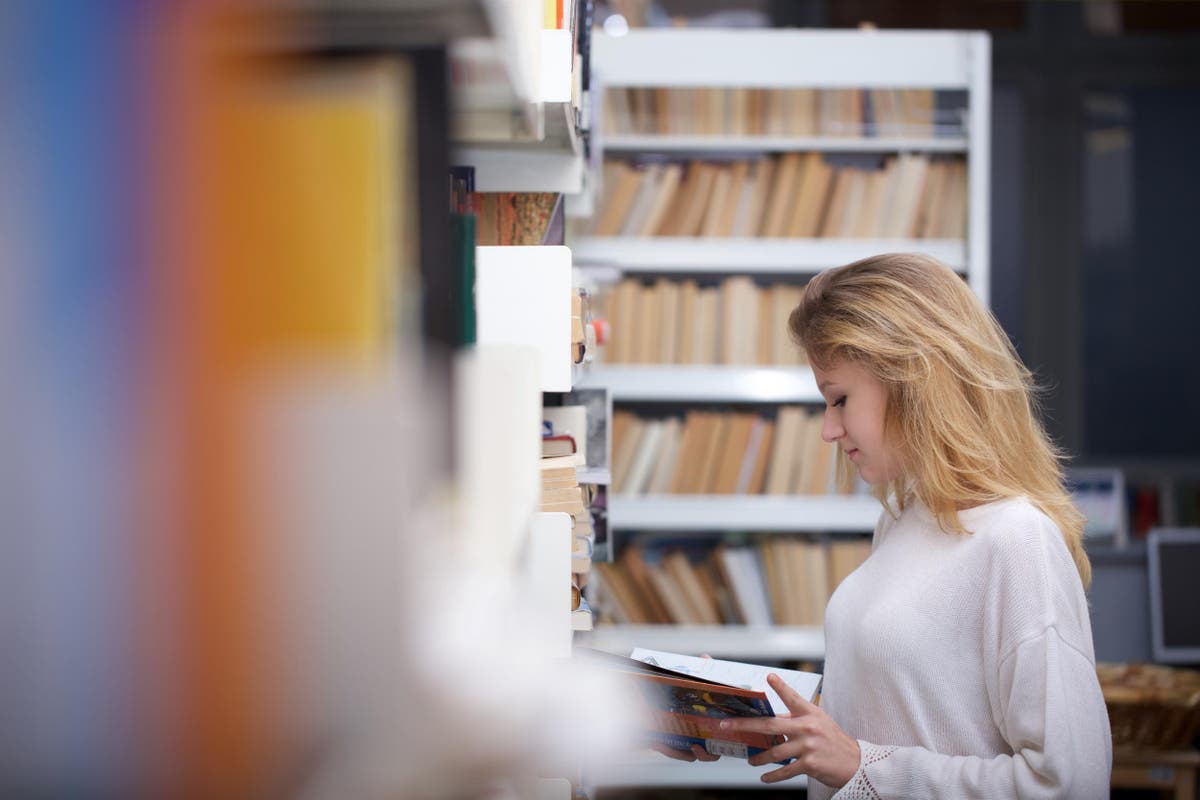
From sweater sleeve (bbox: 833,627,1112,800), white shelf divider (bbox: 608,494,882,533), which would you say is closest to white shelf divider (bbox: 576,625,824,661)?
white shelf divider (bbox: 608,494,882,533)

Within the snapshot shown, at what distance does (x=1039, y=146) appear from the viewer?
13.4 feet

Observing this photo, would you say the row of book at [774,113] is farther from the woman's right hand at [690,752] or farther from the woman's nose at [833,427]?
the woman's right hand at [690,752]

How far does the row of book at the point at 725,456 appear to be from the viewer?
11.0 feet

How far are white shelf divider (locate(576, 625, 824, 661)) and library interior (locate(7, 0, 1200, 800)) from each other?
2cm

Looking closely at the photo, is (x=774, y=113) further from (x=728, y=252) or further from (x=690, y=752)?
(x=690, y=752)

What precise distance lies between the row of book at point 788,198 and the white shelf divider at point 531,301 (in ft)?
6.78

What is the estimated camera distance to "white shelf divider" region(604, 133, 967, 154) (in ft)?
10.9

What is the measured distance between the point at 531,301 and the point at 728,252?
210 centimetres

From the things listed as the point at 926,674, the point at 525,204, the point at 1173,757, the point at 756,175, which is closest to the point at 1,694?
the point at 926,674

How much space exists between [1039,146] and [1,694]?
4413 mm

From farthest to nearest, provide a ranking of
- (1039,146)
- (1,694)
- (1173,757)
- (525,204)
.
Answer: (1039,146)
(1173,757)
(525,204)
(1,694)

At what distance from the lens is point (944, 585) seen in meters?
1.26

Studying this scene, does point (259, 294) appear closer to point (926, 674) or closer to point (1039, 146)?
point (926, 674)

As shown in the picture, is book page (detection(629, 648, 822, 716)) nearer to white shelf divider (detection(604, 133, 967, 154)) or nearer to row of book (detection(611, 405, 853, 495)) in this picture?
row of book (detection(611, 405, 853, 495))
